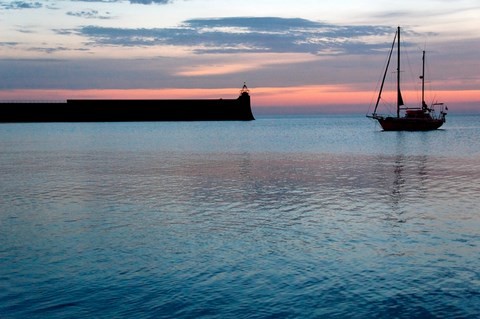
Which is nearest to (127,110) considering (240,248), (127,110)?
(127,110)

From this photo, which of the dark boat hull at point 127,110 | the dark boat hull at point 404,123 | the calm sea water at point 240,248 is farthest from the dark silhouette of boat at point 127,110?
the calm sea water at point 240,248

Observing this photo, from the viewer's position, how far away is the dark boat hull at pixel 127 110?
6024 inches

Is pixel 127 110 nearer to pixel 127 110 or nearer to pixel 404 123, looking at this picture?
pixel 127 110

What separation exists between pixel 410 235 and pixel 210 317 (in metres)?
7.56

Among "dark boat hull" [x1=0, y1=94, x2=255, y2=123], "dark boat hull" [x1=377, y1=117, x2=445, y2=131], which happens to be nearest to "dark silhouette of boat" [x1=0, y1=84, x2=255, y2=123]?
"dark boat hull" [x1=0, y1=94, x2=255, y2=123]

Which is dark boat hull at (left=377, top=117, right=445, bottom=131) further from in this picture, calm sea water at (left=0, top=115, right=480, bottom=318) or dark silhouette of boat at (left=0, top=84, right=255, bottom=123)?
dark silhouette of boat at (left=0, top=84, right=255, bottom=123)

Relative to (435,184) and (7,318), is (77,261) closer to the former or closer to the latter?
(7,318)

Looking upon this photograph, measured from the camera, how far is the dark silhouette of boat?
502ft

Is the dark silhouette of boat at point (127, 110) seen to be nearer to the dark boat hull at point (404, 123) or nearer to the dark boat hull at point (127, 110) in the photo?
the dark boat hull at point (127, 110)

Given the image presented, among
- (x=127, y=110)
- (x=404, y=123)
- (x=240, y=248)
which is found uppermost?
(x=127, y=110)

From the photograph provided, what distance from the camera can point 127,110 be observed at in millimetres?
164625

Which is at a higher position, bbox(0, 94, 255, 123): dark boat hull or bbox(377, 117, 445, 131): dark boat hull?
bbox(0, 94, 255, 123): dark boat hull

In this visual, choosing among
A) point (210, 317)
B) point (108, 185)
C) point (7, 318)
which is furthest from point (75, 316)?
point (108, 185)

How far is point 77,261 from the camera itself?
12.3 m
